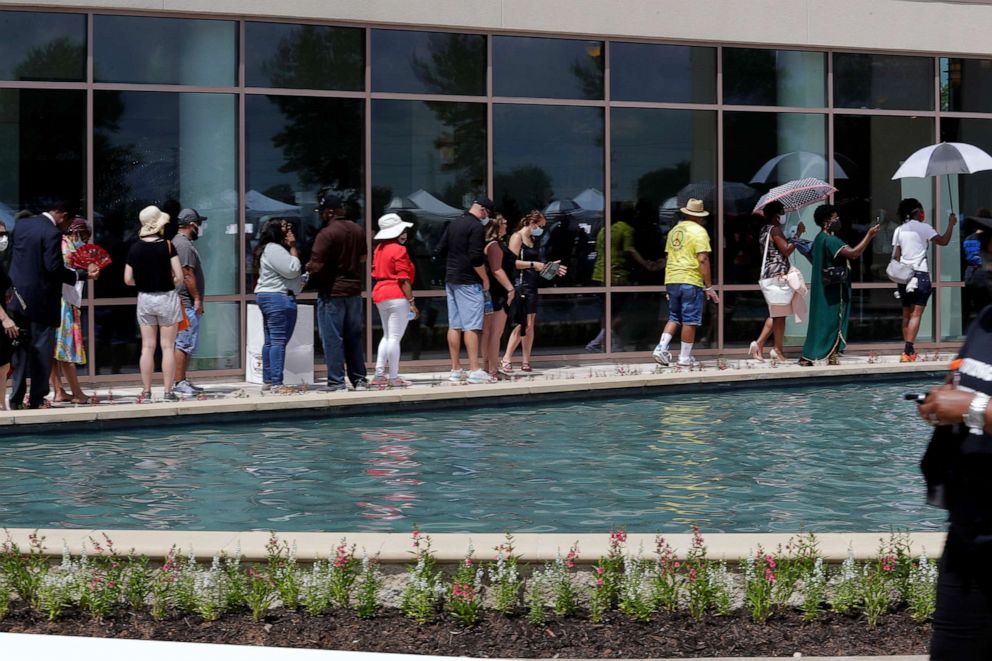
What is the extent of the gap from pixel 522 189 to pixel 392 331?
3.71 m

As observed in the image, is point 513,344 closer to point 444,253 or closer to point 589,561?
point 444,253

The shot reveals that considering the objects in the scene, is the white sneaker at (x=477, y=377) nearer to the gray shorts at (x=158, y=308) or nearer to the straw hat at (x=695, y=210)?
the gray shorts at (x=158, y=308)

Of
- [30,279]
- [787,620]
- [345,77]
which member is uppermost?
[345,77]

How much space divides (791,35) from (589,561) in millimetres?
14837

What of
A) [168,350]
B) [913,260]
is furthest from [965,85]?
[168,350]

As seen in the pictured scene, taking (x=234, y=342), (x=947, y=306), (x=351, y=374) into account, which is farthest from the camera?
(x=947, y=306)

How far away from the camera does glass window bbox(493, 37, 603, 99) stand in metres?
18.5

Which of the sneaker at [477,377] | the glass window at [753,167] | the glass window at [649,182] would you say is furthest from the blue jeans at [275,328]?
the glass window at [753,167]

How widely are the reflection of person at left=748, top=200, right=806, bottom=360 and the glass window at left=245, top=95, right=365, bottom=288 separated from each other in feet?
15.8

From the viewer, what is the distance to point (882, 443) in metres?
11.7

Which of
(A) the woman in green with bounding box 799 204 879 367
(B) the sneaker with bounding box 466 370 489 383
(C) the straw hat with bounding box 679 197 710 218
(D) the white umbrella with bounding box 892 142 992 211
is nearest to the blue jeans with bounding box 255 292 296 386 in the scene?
(B) the sneaker with bounding box 466 370 489 383

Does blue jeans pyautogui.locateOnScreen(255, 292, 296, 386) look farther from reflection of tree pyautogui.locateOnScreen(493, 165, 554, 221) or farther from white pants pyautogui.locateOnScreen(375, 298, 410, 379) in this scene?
reflection of tree pyautogui.locateOnScreen(493, 165, 554, 221)

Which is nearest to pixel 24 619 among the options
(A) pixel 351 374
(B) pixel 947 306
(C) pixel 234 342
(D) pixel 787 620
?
(D) pixel 787 620

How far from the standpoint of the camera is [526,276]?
17.4 meters
